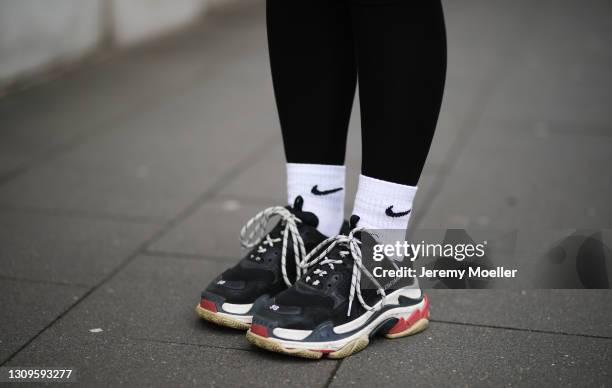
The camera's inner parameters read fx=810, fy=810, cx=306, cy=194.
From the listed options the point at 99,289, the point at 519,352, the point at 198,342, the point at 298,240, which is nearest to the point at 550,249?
the point at 519,352

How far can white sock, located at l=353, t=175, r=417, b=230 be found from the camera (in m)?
1.72

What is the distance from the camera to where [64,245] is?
94.6 inches

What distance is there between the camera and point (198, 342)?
69.7 inches

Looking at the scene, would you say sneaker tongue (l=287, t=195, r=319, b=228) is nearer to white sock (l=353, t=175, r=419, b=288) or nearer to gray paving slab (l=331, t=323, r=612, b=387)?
white sock (l=353, t=175, r=419, b=288)

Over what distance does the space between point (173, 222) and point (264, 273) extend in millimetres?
898

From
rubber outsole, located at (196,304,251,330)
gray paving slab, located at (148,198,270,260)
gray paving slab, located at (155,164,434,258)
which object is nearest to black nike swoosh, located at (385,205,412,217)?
rubber outsole, located at (196,304,251,330)

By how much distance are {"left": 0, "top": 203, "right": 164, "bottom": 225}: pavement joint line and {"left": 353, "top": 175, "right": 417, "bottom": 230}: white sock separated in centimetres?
107

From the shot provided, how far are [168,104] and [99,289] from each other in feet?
7.40

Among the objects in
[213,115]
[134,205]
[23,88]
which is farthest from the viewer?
[23,88]

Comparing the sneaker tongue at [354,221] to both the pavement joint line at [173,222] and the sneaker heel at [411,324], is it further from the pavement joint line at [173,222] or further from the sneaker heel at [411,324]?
the pavement joint line at [173,222]

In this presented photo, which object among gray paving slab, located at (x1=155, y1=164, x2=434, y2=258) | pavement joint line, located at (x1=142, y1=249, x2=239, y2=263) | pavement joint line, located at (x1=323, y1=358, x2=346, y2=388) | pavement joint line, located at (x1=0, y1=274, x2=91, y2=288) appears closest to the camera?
pavement joint line, located at (x1=323, y1=358, x2=346, y2=388)

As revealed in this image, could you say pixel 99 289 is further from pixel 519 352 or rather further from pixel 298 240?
pixel 519 352

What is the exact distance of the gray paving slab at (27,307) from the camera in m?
1.80

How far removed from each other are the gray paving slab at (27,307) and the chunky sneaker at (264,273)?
1.25ft
